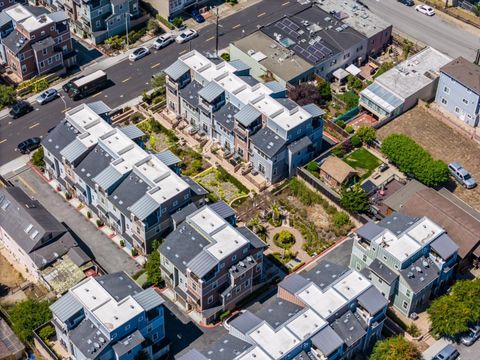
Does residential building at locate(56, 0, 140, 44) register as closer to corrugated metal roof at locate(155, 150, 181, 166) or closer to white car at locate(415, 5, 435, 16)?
corrugated metal roof at locate(155, 150, 181, 166)

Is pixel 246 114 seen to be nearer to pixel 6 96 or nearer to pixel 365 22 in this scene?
pixel 365 22

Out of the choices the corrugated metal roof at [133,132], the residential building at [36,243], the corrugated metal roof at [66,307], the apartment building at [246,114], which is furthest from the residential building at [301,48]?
the corrugated metal roof at [66,307]

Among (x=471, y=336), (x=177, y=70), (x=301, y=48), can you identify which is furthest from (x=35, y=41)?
(x=471, y=336)

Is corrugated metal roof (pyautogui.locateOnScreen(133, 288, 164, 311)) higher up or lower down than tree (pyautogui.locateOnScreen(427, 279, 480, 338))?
higher up

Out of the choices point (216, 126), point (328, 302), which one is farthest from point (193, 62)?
point (328, 302)

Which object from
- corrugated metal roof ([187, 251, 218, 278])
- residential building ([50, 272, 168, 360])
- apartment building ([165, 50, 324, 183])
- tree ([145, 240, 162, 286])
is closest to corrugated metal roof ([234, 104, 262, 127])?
apartment building ([165, 50, 324, 183])

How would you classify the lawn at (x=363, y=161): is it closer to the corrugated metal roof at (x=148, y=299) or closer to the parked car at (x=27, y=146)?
the corrugated metal roof at (x=148, y=299)
